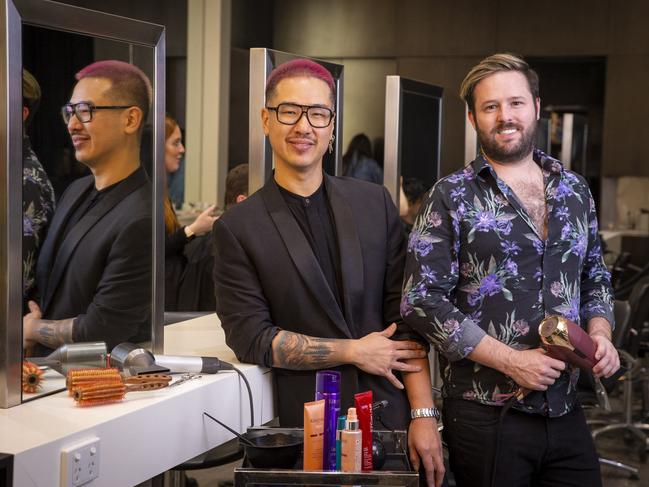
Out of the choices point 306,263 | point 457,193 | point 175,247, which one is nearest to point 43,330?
point 306,263

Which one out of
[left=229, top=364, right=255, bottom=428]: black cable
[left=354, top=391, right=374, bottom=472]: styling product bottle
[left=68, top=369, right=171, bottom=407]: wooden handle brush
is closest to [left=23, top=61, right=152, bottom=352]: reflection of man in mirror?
[left=68, top=369, right=171, bottom=407]: wooden handle brush

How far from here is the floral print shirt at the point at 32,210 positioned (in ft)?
5.52

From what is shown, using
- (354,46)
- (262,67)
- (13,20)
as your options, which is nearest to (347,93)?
(354,46)

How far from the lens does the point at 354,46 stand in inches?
368

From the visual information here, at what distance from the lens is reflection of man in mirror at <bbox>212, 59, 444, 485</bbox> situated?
1944 mm

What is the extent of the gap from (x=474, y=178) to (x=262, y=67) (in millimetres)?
590

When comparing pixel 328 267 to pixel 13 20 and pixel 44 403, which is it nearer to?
pixel 44 403

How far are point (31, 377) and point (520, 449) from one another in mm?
983

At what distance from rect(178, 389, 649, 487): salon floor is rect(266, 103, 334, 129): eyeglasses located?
1934 mm

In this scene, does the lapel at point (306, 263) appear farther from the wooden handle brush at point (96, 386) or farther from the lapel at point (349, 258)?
the wooden handle brush at point (96, 386)

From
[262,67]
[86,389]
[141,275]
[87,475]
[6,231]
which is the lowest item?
[87,475]

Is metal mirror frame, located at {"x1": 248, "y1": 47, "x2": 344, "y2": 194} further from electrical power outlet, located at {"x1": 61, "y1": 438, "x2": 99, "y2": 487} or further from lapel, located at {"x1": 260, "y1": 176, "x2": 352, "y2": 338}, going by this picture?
electrical power outlet, located at {"x1": 61, "y1": 438, "x2": 99, "y2": 487}

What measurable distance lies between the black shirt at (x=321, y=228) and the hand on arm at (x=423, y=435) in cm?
22

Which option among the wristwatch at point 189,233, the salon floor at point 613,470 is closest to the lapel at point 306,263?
the wristwatch at point 189,233
